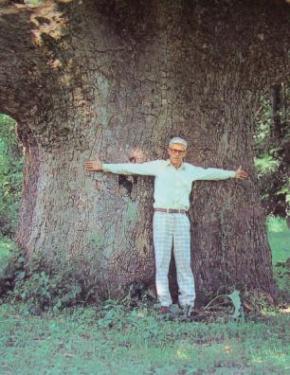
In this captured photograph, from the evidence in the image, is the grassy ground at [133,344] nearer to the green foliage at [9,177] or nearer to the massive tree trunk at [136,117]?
the massive tree trunk at [136,117]

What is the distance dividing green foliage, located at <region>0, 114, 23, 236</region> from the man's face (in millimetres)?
9908

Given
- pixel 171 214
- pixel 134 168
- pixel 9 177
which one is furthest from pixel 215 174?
pixel 9 177

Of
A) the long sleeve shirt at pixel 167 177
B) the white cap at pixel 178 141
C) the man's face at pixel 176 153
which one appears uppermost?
the white cap at pixel 178 141

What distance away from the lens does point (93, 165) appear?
8.09m

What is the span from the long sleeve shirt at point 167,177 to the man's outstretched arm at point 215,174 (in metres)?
0.03

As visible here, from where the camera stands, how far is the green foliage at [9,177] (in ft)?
57.1

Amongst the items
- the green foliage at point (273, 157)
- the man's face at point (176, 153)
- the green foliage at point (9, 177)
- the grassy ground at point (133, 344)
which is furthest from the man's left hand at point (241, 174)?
the green foliage at point (9, 177)

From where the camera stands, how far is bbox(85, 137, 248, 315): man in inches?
309

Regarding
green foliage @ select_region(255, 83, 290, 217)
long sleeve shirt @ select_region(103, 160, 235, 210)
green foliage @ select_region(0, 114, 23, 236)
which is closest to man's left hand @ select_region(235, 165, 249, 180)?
long sleeve shirt @ select_region(103, 160, 235, 210)

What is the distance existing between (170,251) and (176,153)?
3.74ft

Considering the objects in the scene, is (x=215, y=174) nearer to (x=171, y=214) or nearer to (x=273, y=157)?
(x=171, y=214)

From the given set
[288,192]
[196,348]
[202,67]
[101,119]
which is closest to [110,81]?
[101,119]

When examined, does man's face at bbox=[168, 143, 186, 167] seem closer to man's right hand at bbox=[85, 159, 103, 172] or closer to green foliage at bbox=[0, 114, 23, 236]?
man's right hand at bbox=[85, 159, 103, 172]

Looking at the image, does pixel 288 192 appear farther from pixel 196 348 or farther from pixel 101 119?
pixel 196 348
